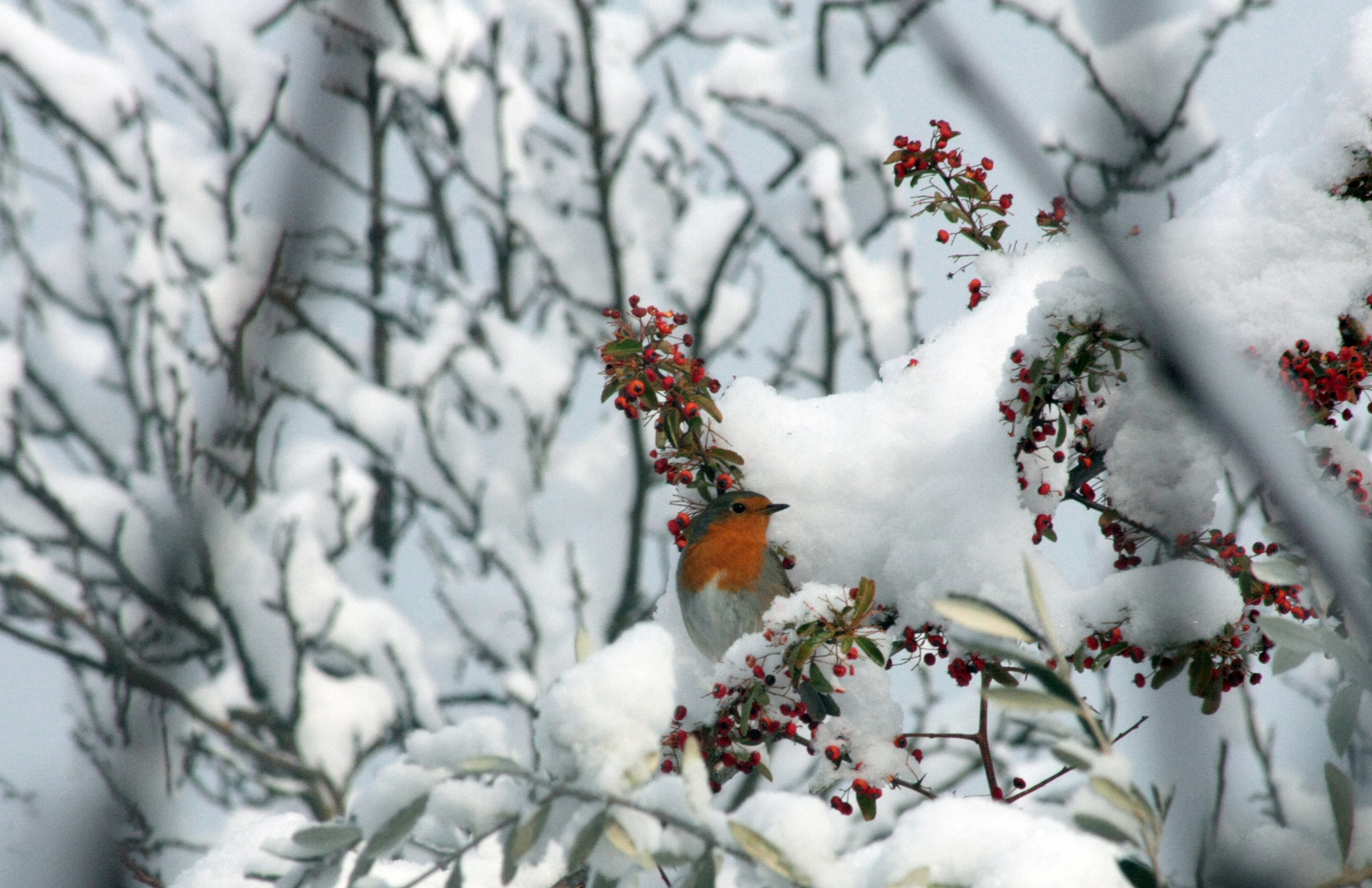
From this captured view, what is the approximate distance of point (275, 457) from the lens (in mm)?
6582

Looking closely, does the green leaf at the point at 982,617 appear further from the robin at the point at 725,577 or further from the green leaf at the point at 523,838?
the robin at the point at 725,577

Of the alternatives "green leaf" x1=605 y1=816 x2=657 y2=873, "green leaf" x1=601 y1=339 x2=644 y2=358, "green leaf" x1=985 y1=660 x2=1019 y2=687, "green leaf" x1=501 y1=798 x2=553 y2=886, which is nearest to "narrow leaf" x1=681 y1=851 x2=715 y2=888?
"green leaf" x1=605 y1=816 x2=657 y2=873

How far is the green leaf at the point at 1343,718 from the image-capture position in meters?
1.21

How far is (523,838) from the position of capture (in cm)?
99

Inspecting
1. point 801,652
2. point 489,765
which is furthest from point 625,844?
point 801,652

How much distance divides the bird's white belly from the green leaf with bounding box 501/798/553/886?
0.81 meters

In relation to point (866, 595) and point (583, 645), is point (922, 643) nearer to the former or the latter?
point (866, 595)

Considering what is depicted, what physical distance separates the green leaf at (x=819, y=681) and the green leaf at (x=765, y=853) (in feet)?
1.29

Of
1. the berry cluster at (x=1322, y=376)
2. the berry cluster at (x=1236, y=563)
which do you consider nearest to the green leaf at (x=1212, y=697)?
the berry cluster at (x=1236, y=563)

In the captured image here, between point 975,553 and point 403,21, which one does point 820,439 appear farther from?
point 403,21

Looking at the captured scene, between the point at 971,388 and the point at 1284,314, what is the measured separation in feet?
1.36

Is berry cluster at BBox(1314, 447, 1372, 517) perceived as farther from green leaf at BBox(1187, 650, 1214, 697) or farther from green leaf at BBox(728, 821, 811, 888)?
green leaf at BBox(728, 821, 811, 888)

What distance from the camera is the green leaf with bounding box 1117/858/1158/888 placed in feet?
2.89

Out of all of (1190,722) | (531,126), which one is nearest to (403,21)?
(531,126)
